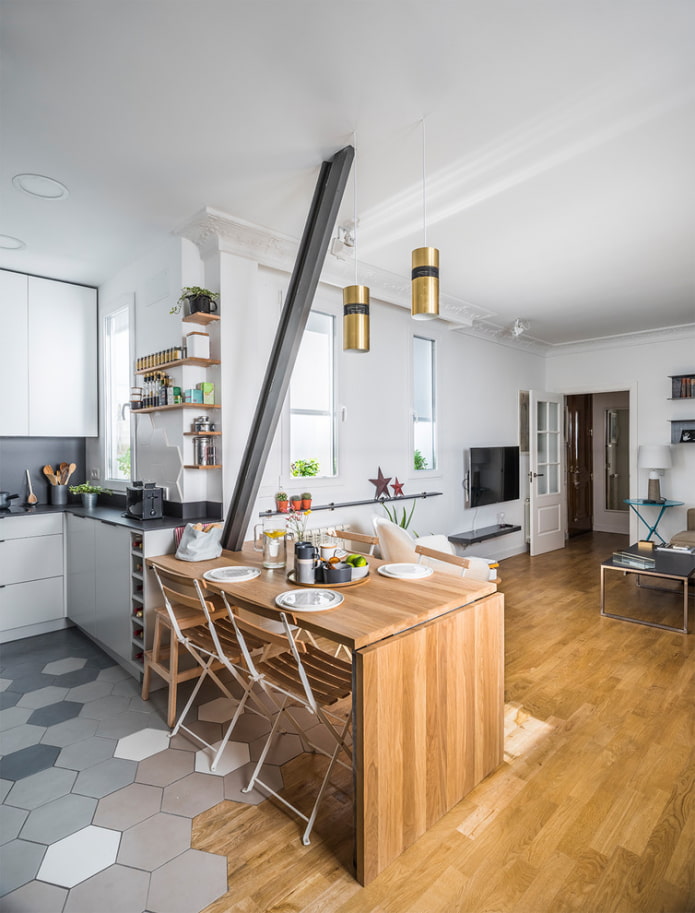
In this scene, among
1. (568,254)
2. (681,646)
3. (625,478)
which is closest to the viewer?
(681,646)

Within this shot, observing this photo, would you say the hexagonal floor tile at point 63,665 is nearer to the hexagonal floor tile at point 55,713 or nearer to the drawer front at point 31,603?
the hexagonal floor tile at point 55,713

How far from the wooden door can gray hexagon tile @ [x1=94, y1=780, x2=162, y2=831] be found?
7.56 m

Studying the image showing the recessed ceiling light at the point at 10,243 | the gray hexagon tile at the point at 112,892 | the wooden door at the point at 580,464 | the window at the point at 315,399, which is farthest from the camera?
the wooden door at the point at 580,464

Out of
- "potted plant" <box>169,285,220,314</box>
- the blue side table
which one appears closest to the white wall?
the blue side table

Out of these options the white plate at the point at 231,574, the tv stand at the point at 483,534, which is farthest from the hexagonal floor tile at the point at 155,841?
the tv stand at the point at 483,534

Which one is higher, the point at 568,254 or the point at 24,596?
the point at 568,254

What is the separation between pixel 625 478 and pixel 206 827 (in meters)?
8.12

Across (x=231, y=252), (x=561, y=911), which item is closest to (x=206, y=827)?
(x=561, y=911)

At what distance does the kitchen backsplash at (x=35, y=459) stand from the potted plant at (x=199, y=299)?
7.12ft

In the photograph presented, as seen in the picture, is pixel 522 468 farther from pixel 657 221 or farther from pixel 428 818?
pixel 428 818

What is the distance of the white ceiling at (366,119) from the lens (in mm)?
1769

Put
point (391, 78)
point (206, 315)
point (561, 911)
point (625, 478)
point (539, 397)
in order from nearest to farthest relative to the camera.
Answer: point (561, 911) → point (391, 78) → point (206, 315) → point (539, 397) → point (625, 478)

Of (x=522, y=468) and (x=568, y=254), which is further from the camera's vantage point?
(x=522, y=468)

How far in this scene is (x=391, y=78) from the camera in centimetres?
203
